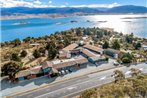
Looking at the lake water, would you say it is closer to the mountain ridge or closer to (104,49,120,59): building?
(104,49,120,59): building

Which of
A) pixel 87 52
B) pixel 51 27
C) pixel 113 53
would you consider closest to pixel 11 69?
pixel 87 52

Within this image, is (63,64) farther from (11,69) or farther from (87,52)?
(87,52)

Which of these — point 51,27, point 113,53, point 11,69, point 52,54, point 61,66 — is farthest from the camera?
point 51,27

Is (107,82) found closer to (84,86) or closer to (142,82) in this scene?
(84,86)

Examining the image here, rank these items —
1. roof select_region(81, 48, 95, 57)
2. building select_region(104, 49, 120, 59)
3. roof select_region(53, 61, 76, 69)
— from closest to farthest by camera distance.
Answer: roof select_region(53, 61, 76, 69)
roof select_region(81, 48, 95, 57)
building select_region(104, 49, 120, 59)

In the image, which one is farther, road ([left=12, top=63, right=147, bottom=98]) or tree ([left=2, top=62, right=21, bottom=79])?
tree ([left=2, top=62, right=21, bottom=79])

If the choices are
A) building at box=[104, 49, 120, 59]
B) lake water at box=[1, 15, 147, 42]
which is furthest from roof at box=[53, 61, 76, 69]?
lake water at box=[1, 15, 147, 42]

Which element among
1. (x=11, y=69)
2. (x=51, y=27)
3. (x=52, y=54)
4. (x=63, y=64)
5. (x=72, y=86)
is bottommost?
(x=72, y=86)

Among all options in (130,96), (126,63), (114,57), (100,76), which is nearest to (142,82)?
(130,96)
